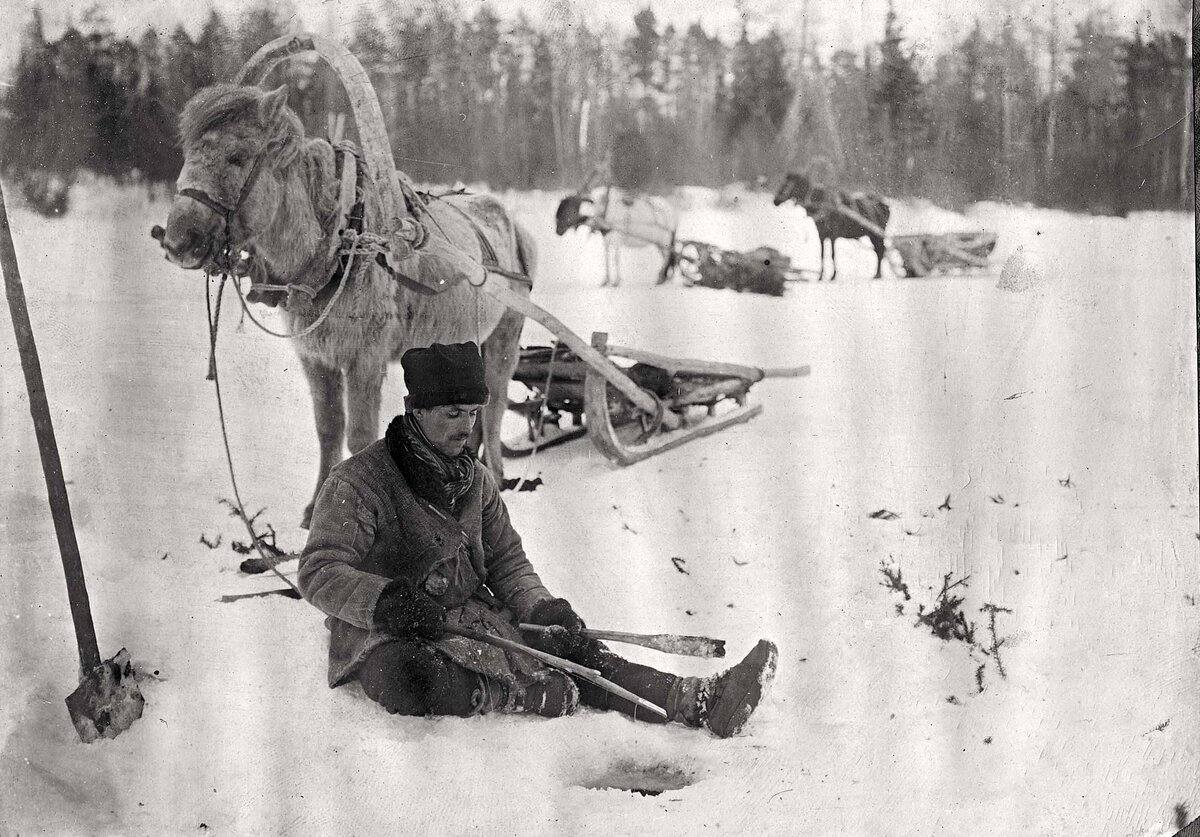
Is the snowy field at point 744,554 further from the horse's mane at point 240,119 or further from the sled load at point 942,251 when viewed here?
the horse's mane at point 240,119

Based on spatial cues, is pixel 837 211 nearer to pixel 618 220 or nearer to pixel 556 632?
pixel 618 220

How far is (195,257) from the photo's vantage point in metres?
2.68

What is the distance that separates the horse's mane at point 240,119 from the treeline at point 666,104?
1.8 inches

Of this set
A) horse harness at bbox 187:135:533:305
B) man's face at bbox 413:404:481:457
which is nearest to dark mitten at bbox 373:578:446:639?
man's face at bbox 413:404:481:457

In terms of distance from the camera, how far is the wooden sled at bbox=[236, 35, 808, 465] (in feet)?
9.04

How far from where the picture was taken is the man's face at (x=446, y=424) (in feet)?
8.91

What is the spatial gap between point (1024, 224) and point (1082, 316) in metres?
0.31

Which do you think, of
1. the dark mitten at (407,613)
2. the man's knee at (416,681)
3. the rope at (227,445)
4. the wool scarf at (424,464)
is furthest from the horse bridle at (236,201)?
the man's knee at (416,681)

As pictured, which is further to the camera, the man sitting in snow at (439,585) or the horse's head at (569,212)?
the horse's head at (569,212)

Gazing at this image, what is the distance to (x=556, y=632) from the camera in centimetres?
279

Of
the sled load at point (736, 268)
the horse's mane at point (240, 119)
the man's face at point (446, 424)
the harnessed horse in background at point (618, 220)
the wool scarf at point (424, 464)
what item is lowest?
the wool scarf at point (424, 464)

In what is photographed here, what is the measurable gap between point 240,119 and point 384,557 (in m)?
1.08

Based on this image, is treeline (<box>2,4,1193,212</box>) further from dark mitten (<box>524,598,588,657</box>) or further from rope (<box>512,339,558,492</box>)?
dark mitten (<box>524,598,588,657</box>)

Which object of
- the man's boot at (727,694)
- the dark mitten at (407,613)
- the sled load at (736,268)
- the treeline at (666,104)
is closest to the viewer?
the dark mitten at (407,613)
